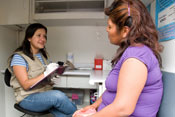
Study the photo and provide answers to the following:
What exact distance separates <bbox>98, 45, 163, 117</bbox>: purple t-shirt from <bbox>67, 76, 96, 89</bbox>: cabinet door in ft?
2.92

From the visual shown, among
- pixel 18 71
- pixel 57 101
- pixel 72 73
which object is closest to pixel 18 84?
pixel 18 71

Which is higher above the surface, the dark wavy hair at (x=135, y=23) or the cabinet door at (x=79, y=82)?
the dark wavy hair at (x=135, y=23)

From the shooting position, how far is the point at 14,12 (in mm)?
1608

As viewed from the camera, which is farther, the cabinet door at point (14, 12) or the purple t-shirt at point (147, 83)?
the cabinet door at point (14, 12)

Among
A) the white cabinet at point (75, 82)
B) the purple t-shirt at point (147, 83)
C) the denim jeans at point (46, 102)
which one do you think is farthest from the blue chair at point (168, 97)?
the white cabinet at point (75, 82)

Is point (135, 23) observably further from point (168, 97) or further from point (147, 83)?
point (168, 97)

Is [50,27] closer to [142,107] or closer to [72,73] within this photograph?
[72,73]

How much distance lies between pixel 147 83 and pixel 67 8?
161cm

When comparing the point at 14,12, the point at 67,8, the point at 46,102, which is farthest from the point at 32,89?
the point at 67,8

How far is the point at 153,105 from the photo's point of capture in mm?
588

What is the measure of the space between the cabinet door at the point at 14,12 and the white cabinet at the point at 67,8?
0.10m

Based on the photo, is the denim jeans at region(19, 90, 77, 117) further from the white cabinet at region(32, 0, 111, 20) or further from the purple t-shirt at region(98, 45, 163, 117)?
the white cabinet at region(32, 0, 111, 20)

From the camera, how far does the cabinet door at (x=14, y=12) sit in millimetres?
1596

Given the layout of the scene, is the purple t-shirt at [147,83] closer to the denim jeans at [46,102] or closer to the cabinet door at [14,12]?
the denim jeans at [46,102]
